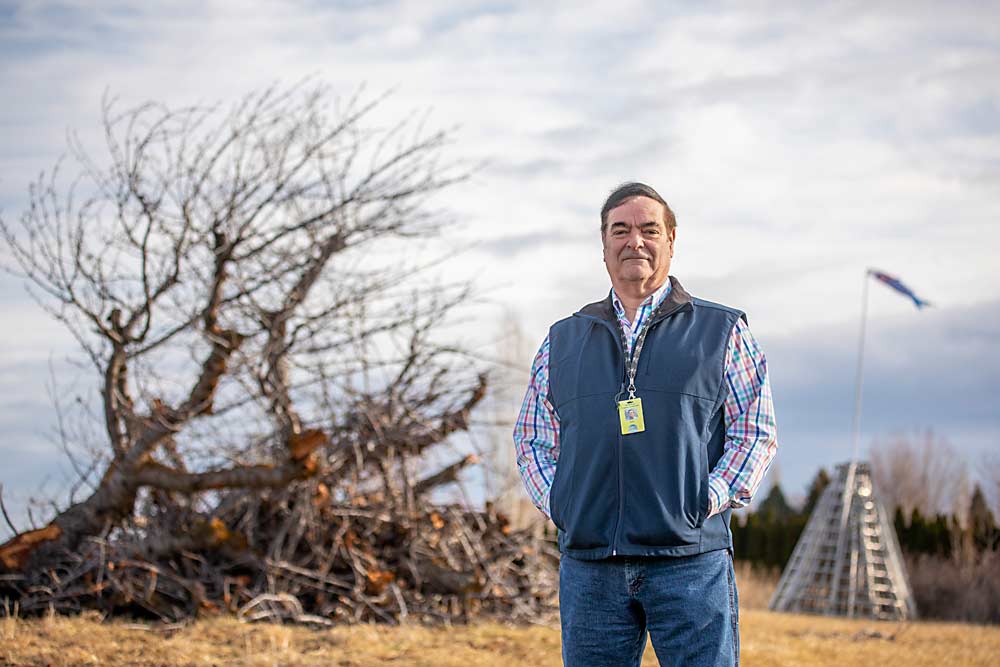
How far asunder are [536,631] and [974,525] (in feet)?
49.5

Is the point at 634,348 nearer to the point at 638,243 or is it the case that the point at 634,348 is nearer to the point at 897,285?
the point at 638,243

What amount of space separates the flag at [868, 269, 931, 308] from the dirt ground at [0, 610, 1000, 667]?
9.18 meters

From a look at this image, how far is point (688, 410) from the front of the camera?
265 cm

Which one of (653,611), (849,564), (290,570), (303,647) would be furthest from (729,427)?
(849,564)

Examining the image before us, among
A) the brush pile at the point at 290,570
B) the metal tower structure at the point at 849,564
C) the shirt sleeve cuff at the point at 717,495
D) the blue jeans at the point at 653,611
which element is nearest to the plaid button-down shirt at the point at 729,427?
the shirt sleeve cuff at the point at 717,495

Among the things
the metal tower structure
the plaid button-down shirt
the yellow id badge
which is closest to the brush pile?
the plaid button-down shirt

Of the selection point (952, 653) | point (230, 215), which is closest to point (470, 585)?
point (230, 215)

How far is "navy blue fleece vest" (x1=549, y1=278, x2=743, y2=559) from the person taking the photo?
2.59 metres

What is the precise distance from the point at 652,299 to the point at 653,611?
84 centimetres

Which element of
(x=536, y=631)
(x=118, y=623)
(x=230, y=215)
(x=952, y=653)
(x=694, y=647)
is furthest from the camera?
(x=952, y=653)

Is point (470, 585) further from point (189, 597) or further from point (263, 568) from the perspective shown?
point (189, 597)

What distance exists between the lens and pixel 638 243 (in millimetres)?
2805

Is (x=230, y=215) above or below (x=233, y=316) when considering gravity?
above

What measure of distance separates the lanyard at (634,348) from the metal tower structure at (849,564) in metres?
11.9
